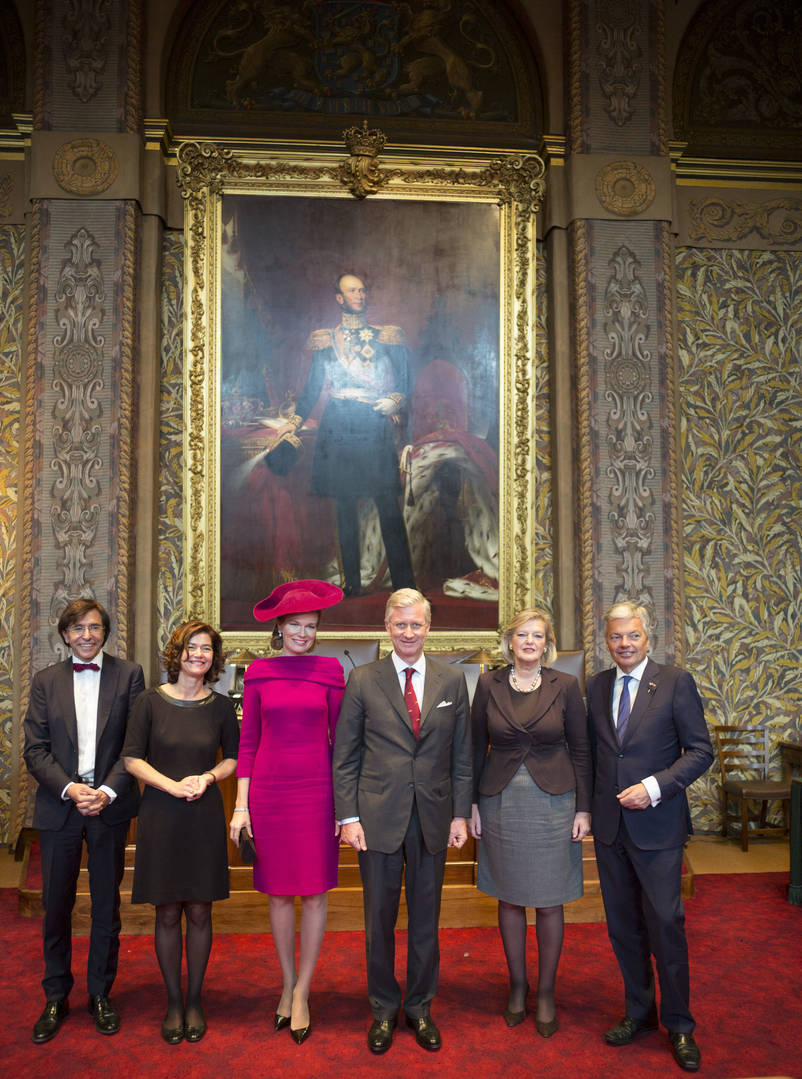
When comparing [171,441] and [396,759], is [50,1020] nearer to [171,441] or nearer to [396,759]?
[396,759]

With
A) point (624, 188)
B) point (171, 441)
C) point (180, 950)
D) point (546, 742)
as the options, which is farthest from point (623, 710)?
point (624, 188)

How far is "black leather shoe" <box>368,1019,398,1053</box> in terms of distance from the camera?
10.4ft

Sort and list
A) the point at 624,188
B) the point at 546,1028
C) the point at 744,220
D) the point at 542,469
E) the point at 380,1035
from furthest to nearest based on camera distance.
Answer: the point at 744,220
the point at 542,469
the point at 624,188
the point at 546,1028
the point at 380,1035

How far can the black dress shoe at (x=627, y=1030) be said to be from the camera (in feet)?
10.6

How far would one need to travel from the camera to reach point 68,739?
136 inches

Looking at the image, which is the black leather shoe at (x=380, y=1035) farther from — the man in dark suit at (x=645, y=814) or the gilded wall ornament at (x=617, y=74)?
the gilded wall ornament at (x=617, y=74)

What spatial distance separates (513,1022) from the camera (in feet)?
11.0

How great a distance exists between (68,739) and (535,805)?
1745 millimetres

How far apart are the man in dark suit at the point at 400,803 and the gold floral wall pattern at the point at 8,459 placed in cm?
357

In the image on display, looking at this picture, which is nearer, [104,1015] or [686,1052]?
[686,1052]

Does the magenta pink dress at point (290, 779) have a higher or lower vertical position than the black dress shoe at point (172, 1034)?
higher

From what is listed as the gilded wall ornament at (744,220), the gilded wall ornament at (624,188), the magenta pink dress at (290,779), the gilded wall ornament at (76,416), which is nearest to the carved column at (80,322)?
the gilded wall ornament at (76,416)

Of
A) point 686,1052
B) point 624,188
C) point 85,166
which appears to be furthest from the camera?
point 624,188

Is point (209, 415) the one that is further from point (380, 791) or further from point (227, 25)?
point (380, 791)
